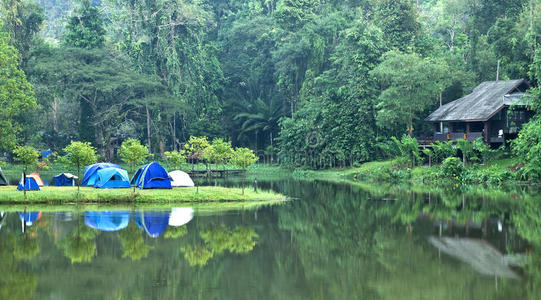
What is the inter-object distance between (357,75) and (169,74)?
2304cm

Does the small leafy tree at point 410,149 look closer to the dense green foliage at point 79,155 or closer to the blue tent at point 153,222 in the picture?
the dense green foliage at point 79,155

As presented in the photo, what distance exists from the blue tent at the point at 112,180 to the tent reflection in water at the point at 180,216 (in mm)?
7143

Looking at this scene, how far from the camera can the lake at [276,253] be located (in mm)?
15508

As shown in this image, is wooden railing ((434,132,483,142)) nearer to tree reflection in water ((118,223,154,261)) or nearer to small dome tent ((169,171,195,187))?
small dome tent ((169,171,195,187))

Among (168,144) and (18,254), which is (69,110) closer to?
(168,144)

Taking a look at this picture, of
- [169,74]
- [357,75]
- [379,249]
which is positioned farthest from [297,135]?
[379,249]

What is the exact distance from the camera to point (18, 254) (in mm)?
19594

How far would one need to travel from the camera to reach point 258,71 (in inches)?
3322

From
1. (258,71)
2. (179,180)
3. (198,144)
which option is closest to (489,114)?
(198,144)

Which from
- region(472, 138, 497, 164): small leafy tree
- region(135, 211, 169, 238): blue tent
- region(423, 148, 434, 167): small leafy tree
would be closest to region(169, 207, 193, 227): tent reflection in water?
region(135, 211, 169, 238): blue tent

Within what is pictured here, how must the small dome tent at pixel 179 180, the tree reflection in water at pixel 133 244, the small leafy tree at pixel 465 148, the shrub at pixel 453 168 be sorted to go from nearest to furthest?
the tree reflection in water at pixel 133 244 → the small dome tent at pixel 179 180 → the shrub at pixel 453 168 → the small leafy tree at pixel 465 148

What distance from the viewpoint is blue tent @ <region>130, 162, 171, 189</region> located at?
36.5m

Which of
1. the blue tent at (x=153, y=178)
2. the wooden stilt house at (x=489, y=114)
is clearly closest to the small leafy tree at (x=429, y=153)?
the wooden stilt house at (x=489, y=114)

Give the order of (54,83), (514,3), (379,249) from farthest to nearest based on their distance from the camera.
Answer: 1. (54,83)
2. (514,3)
3. (379,249)
